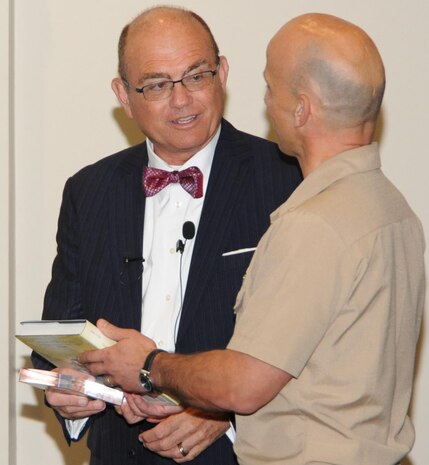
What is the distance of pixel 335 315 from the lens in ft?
7.73

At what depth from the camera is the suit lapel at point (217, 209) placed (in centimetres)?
314

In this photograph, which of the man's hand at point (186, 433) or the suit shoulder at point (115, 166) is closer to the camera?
the man's hand at point (186, 433)

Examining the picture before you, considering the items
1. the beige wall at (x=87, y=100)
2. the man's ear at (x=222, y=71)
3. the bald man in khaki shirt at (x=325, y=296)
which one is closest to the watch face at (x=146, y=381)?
the bald man in khaki shirt at (x=325, y=296)

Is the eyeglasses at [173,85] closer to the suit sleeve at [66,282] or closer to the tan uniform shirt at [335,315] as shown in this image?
the suit sleeve at [66,282]

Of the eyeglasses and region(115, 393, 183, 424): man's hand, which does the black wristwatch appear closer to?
region(115, 393, 183, 424): man's hand

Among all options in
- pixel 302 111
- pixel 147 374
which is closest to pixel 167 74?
pixel 302 111

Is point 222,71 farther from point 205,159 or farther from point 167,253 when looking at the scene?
point 167,253

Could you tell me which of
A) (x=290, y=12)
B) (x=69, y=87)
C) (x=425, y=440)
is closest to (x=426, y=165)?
(x=290, y=12)

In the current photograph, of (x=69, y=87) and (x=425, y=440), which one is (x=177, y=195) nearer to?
(x=69, y=87)

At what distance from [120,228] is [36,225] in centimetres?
97

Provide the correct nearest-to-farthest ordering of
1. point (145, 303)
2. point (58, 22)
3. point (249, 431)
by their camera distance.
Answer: point (249, 431), point (145, 303), point (58, 22)

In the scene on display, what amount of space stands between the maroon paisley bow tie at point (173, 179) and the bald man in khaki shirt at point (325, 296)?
2.48 feet

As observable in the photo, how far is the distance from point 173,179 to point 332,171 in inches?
38.6

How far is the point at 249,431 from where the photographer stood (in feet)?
8.17
